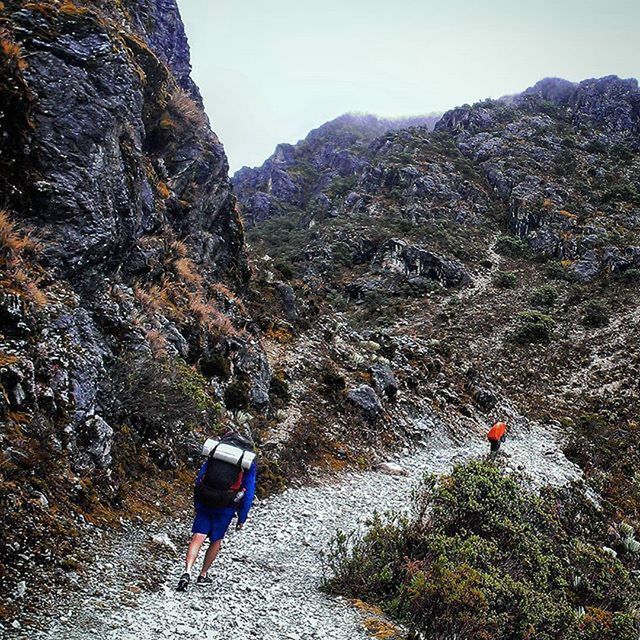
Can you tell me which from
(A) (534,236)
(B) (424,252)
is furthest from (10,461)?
(A) (534,236)

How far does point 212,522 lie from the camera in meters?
5.75

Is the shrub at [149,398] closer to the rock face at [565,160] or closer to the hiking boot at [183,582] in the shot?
the hiking boot at [183,582]

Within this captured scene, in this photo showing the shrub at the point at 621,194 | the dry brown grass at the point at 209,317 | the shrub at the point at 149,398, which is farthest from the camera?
the shrub at the point at 621,194

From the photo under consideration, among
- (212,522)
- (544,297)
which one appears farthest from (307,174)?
(212,522)

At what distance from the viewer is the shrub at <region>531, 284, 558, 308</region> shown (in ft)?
135

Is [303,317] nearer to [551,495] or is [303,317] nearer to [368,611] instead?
[551,495]

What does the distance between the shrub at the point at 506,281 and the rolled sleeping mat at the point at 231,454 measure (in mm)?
45233

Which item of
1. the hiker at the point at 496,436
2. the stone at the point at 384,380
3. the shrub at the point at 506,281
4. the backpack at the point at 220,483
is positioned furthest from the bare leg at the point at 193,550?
the shrub at the point at 506,281

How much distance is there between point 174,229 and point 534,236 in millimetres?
49662

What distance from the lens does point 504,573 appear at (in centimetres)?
750

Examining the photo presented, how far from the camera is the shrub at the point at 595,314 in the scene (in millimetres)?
35656

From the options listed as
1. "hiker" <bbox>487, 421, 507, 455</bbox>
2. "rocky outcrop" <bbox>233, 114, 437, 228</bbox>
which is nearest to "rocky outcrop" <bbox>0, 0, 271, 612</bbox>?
"hiker" <bbox>487, 421, 507, 455</bbox>

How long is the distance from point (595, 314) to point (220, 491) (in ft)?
127

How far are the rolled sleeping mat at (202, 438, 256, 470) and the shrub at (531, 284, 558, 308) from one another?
135ft
